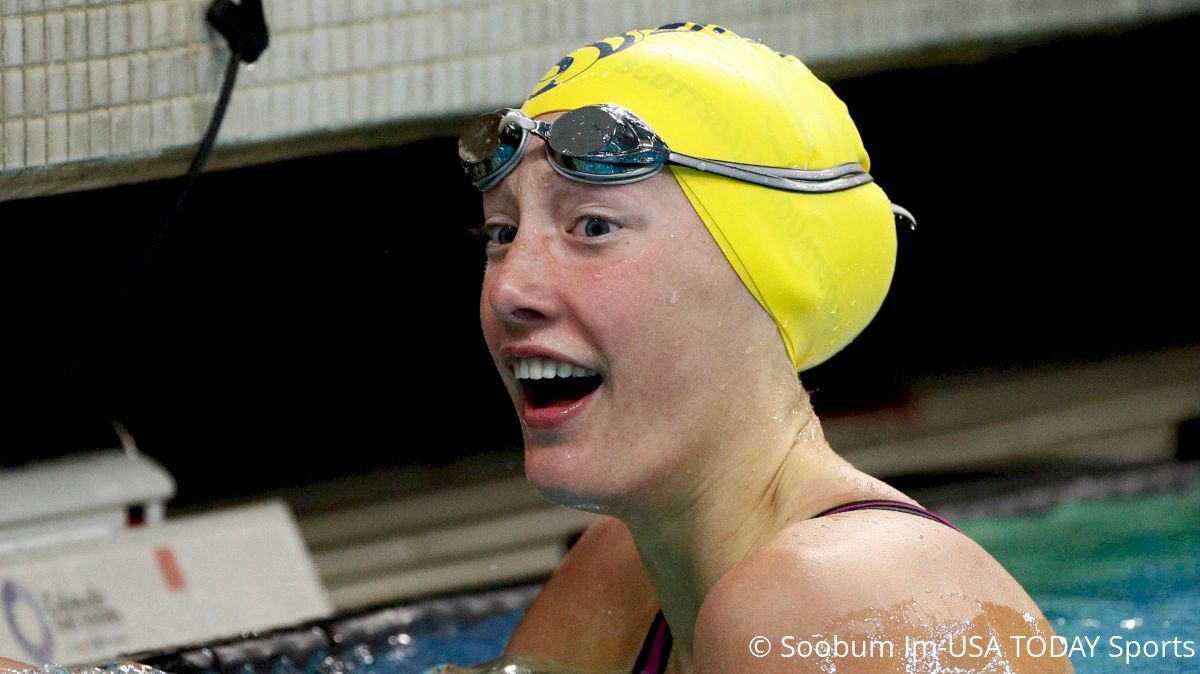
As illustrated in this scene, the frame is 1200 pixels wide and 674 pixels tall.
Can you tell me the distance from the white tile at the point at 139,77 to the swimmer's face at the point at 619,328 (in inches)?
68.4

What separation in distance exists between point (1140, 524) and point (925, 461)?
48.7 inches

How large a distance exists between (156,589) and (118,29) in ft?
4.70

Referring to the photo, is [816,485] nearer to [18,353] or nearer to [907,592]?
[907,592]

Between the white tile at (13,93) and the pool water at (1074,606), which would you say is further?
the white tile at (13,93)

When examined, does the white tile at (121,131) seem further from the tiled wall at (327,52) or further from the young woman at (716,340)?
the young woman at (716,340)

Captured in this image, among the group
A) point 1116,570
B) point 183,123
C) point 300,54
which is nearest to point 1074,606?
point 1116,570

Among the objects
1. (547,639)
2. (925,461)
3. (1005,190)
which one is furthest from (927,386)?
(547,639)

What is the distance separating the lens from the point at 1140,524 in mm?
4141

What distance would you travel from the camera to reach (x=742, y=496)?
6.45 ft

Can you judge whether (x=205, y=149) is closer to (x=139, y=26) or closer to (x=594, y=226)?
(x=139, y=26)

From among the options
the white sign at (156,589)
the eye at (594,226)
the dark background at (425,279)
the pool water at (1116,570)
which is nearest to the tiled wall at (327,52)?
the dark background at (425,279)

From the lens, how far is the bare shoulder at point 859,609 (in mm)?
1652

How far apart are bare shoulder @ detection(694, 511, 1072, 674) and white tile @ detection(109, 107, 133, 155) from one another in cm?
217

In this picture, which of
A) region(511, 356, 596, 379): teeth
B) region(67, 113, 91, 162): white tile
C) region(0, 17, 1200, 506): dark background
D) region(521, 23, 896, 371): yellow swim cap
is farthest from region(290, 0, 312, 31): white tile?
region(511, 356, 596, 379): teeth
